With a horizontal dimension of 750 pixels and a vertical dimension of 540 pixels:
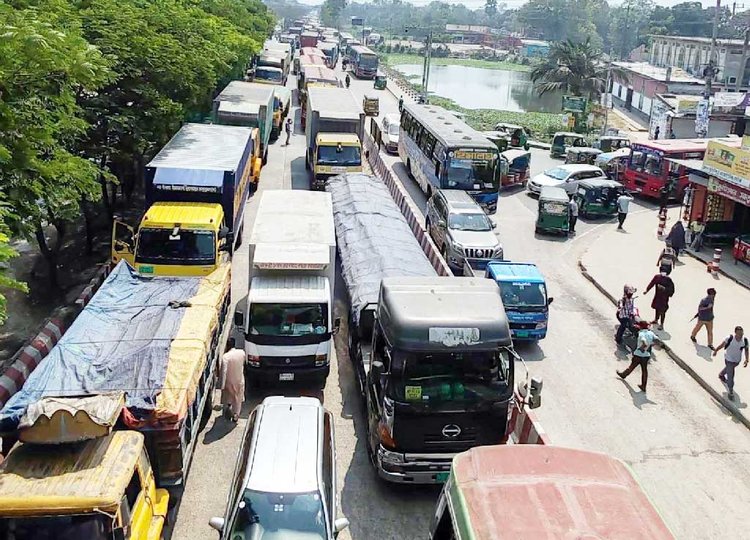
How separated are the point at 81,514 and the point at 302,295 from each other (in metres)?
6.23

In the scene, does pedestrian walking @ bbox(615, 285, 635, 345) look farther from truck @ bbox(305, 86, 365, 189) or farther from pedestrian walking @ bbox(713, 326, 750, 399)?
truck @ bbox(305, 86, 365, 189)

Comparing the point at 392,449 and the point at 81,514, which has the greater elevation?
the point at 81,514

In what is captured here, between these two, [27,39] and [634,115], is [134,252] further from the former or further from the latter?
[634,115]

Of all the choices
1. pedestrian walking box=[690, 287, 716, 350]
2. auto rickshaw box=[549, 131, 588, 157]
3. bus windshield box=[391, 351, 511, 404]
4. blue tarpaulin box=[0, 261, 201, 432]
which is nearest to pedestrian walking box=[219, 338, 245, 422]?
blue tarpaulin box=[0, 261, 201, 432]

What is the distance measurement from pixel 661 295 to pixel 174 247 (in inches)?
427

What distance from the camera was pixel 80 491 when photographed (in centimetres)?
700

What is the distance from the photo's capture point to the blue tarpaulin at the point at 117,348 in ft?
30.2

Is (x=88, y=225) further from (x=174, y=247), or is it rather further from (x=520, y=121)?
(x=520, y=121)

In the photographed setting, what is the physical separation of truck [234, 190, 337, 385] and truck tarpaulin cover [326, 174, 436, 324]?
1030mm

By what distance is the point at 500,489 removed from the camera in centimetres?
675

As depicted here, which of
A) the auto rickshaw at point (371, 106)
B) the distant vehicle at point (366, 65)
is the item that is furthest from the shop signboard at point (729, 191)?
the distant vehicle at point (366, 65)

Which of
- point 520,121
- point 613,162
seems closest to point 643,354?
point 613,162

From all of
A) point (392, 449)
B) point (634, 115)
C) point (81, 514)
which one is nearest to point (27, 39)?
point (81, 514)

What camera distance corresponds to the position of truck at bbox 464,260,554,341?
15234mm
